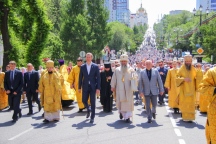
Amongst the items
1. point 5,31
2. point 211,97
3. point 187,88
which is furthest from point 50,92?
point 5,31

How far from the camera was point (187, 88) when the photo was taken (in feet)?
33.1

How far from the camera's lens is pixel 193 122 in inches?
400

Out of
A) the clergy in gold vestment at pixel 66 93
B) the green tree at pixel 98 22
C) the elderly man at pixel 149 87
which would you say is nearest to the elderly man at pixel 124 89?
the elderly man at pixel 149 87

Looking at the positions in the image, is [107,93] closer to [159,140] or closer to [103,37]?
[159,140]

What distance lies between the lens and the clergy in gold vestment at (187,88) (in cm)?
1001

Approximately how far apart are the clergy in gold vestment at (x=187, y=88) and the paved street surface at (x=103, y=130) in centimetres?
33

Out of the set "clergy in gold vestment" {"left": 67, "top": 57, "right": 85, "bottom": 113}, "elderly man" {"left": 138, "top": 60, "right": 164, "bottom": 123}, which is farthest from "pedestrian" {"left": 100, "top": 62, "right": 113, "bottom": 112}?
"elderly man" {"left": 138, "top": 60, "right": 164, "bottom": 123}

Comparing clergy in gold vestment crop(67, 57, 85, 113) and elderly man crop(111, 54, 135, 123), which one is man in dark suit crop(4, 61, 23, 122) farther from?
elderly man crop(111, 54, 135, 123)

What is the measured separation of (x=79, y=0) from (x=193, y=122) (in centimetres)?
3935

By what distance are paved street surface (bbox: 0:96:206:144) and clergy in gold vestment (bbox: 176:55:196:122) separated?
33cm

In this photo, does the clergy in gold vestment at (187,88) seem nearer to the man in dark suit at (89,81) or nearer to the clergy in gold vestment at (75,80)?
the man in dark suit at (89,81)

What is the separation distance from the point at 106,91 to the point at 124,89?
8.32 feet

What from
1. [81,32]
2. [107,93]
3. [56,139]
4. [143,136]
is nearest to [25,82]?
[107,93]

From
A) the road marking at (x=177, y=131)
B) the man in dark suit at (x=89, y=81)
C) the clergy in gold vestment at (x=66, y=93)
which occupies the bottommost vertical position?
the road marking at (x=177, y=131)
